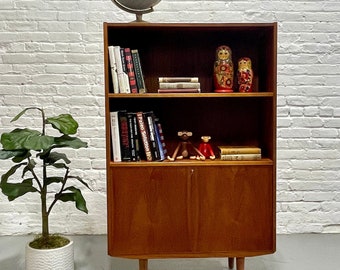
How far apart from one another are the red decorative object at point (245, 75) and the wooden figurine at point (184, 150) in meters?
0.36

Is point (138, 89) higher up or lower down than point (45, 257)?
higher up

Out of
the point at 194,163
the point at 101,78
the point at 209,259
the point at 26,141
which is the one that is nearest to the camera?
the point at 26,141

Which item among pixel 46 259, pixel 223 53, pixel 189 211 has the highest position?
pixel 223 53

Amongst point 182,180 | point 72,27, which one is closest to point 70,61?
point 72,27

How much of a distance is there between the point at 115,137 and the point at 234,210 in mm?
680

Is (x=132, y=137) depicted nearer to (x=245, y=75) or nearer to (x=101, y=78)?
(x=245, y=75)

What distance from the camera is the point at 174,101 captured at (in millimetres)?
2172

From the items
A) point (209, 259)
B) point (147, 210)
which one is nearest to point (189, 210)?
point (147, 210)

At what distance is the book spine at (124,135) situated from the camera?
6.30ft

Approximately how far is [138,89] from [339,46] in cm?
147

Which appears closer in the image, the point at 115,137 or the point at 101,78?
the point at 115,137

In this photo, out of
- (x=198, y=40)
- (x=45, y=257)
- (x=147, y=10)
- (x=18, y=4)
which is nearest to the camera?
(x=45, y=257)

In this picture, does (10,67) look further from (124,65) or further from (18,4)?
(124,65)

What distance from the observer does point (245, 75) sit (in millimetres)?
1982
